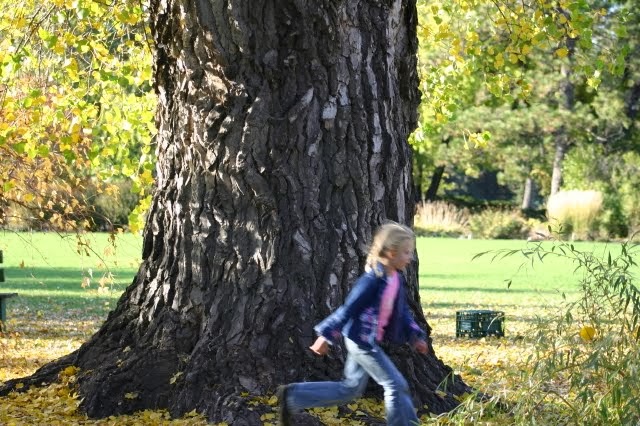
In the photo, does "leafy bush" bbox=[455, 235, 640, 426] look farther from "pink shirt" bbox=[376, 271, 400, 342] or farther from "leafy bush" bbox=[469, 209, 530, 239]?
"leafy bush" bbox=[469, 209, 530, 239]

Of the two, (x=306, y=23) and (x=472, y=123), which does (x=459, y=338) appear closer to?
(x=306, y=23)

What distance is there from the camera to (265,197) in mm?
6043

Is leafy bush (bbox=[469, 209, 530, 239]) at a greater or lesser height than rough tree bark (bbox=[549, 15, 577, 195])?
lesser

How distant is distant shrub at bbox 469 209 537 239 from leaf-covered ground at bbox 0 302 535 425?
2290 centimetres

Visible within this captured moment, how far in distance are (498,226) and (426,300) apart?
70.0 feet

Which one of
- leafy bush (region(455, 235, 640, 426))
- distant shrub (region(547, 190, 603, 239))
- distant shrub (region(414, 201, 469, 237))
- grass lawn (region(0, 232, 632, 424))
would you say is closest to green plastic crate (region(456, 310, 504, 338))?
grass lawn (region(0, 232, 632, 424))

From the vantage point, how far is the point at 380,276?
5.15m

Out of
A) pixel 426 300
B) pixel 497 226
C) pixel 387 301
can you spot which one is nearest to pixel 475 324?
pixel 426 300

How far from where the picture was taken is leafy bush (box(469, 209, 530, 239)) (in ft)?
118

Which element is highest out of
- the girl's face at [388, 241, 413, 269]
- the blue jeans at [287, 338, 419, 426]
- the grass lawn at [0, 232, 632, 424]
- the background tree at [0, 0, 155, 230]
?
the background tree at [0, 0, 155, 230]

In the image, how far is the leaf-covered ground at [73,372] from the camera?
5812 mm

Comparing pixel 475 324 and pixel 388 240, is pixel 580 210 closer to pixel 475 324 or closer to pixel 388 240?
pixel 475 324

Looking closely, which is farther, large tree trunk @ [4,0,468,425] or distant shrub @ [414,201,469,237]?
distant shrub @ [414,201,469,237]

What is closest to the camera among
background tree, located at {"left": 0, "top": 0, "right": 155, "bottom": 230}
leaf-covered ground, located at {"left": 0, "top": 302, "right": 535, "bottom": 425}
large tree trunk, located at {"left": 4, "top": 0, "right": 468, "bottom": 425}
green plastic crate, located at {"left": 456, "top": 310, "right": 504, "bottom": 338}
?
leaf-covered ground, located at {"left": 0, "top": 302, "right": 535, "bottom": 425}
